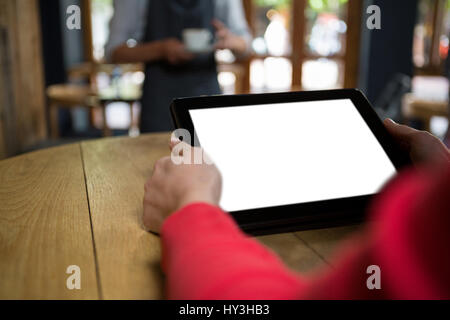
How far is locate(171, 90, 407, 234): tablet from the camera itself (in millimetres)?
555

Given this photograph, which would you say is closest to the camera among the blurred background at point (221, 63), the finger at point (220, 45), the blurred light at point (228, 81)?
the finger at point (220, 45)

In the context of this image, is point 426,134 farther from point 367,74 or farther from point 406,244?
point 367,74

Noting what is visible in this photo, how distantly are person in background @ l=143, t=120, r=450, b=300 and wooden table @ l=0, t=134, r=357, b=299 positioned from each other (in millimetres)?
65

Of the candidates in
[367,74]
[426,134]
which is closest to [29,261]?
[426,134]

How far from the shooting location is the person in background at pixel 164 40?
168 cm

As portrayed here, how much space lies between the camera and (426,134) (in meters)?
0.64

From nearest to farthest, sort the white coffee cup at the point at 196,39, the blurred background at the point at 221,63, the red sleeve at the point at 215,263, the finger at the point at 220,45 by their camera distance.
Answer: the red sleeve at the point at 215,263, the white coffee cup at the point at 196,39, the finger at the point at 220,45, the blurred background at the point at 221,63

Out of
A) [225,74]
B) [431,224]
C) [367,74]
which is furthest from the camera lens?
[225,74]

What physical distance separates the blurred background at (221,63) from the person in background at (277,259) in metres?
3.14

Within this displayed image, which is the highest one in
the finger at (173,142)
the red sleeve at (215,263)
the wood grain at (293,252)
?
the finger at (173,142)

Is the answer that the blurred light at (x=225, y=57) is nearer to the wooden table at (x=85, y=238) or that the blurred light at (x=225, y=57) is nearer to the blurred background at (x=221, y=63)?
the blurred background at (x=221, y=63)

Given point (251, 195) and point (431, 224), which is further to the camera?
point (251, 195)

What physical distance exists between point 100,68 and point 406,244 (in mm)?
5190

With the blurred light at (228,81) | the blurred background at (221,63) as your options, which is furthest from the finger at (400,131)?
the blurred light at (228,81)
